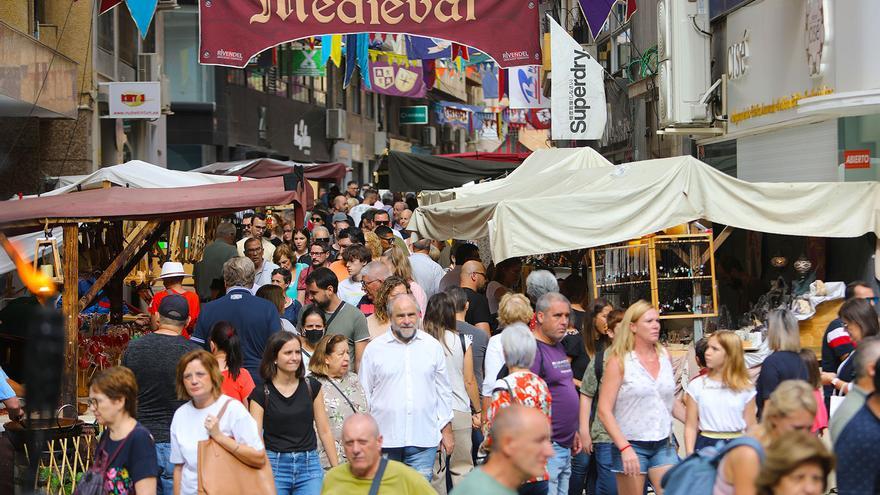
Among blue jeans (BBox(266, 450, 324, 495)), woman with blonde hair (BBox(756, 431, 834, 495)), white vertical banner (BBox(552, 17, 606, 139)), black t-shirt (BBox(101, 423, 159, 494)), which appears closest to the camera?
woman with blonde hair (BBox(756, 431, 834, 495))

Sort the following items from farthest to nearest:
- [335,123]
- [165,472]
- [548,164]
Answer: [335,123] → [548,164] → [165,472]

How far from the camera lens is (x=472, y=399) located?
9172mm

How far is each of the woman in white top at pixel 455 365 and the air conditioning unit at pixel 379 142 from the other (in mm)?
44923

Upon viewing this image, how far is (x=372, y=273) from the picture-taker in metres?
10.6

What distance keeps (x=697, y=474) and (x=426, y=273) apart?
8.60m

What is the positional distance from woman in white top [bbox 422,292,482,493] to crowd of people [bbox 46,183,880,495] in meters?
0.01

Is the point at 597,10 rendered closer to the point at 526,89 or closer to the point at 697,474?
the point at 697,474

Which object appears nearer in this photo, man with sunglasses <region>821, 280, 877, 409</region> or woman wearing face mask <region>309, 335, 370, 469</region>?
woman wearing face mask <region>309, 335, 370, 469</region>

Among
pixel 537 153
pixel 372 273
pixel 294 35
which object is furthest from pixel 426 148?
pixel 372 273

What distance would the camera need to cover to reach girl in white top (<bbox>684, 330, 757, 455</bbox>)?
26.0 feet

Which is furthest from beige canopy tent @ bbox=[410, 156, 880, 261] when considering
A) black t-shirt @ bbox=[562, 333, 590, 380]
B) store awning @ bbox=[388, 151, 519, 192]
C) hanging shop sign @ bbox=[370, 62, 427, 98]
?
hanging shop sign @ bbox=[370, 62, 427, 98]

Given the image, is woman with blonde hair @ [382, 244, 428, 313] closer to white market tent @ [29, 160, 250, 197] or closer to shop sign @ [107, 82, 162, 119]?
white market tent @ [29, 160, 250, 197]

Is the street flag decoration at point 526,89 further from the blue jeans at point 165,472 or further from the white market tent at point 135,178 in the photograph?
the blue jeans at point 165,472

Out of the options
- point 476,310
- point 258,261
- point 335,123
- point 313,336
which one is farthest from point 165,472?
point 335,123
